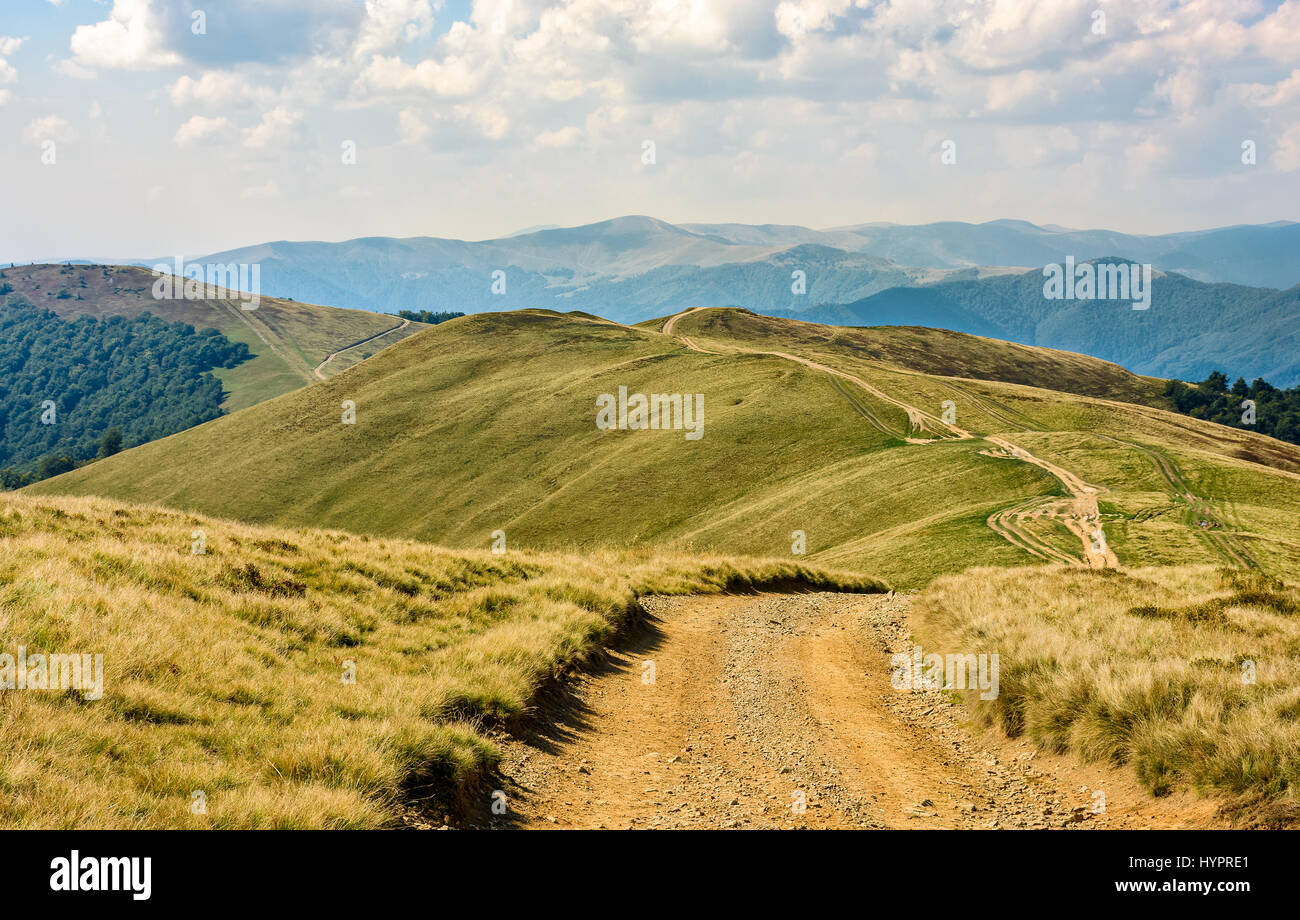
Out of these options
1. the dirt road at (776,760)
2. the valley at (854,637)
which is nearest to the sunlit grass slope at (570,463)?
the valley at (854,637)

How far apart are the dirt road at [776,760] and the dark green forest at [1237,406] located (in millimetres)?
167207

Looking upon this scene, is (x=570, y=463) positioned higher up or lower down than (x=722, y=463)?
higher up

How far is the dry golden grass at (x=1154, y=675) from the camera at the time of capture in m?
8.50

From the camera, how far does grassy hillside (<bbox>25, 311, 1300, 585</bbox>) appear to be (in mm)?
41219

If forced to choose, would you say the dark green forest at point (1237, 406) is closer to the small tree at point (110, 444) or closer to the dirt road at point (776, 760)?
the dirt road at point (776, 760)

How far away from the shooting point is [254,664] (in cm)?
1027

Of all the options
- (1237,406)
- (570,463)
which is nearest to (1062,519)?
(570,463)

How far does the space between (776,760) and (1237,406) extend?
185 m

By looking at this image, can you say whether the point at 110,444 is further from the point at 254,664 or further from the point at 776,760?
the point at 776,760

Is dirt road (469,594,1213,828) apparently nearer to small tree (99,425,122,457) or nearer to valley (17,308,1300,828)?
valley (17,308,1300,828)
